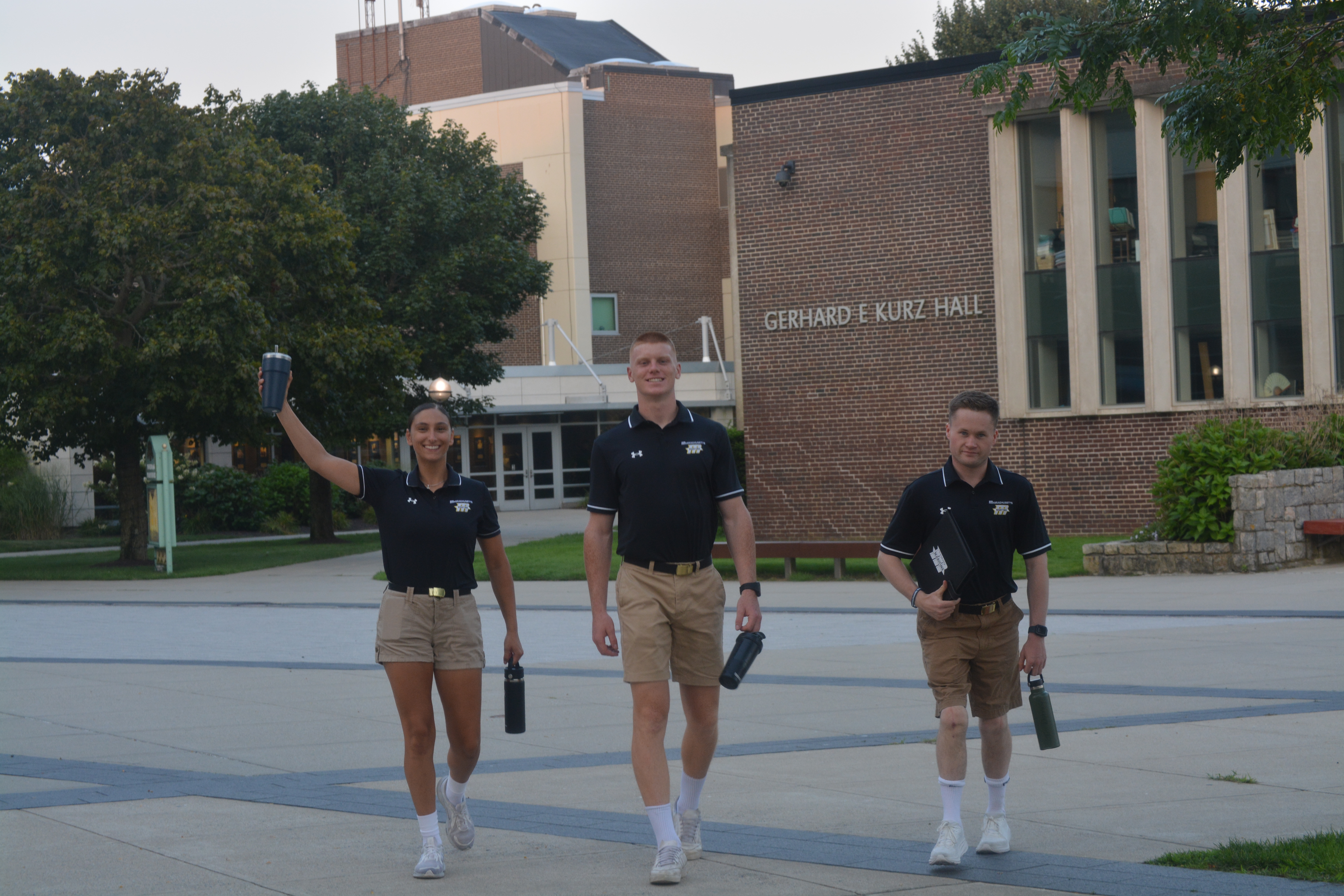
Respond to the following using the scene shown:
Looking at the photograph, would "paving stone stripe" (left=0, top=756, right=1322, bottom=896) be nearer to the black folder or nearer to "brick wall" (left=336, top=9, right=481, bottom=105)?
the black folder

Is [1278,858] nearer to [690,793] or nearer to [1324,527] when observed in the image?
[690,793]

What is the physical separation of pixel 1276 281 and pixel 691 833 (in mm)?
20936

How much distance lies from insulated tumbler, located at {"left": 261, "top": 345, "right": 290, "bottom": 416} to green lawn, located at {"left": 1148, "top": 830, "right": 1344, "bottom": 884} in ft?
11.7

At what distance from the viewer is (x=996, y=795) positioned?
5.38m

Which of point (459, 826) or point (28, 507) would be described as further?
point (28, 507)

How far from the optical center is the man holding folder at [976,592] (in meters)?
5.29

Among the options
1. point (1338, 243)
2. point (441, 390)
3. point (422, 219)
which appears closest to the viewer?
point (1338, 243)

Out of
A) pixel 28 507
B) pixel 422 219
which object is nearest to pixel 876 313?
pixel 422 219

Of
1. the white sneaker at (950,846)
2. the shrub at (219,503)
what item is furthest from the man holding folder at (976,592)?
the shrub at (219,503)

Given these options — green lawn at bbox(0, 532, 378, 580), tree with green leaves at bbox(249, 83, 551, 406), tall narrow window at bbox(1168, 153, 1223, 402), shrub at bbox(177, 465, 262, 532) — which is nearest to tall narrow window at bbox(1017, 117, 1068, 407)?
tall narrow window at bbox(1168, 153, 1223, 402)

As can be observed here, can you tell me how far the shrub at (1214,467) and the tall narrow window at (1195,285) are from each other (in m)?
4.92

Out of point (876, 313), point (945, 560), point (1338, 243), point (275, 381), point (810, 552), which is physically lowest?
point (810, 552)

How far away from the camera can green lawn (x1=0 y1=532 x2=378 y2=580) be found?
982 inches

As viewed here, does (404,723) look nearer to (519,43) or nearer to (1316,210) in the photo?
(1316,210)
